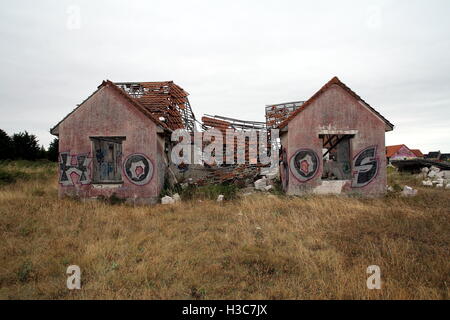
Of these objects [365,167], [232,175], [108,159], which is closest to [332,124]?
[365,167]

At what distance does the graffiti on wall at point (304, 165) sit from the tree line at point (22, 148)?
30290mm

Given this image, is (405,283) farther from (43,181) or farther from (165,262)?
(43,181)

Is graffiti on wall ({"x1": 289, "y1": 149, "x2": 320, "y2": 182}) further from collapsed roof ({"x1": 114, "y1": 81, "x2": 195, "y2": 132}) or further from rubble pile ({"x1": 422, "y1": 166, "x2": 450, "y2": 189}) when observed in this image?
rubble pile ({"x1": 422, "y1": 166, "x2": 450, "y2": 189})

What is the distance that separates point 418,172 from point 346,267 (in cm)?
2242

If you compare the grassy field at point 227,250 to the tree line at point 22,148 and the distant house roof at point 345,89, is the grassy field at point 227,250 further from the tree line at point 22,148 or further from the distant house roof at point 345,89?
the tree line at point 22,148

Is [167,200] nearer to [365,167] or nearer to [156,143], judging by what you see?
[156,143]

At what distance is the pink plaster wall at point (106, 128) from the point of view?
412 inches

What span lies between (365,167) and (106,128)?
11.2 m

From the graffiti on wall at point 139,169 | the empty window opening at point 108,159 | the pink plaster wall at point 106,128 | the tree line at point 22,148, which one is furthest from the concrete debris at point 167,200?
the tree line at point 22,148

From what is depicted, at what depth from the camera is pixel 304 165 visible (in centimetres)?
1080

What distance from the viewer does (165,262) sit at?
15.6 ft
